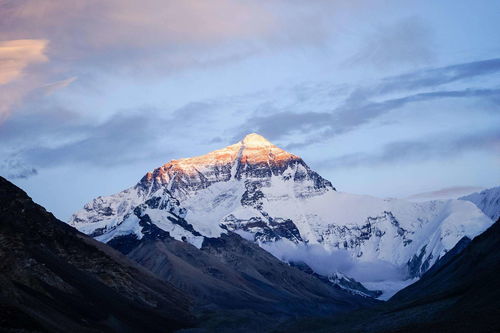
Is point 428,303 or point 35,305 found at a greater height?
point 428,303

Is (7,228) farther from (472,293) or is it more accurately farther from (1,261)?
(472,293)

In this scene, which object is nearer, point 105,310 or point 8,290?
point 8,290

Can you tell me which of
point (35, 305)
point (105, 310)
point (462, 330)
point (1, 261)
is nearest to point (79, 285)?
point (105, 310)

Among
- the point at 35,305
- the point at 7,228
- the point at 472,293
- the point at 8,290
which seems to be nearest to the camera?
the point at 8,290

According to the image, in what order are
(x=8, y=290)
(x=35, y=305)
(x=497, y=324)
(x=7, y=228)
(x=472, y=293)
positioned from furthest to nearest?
1. (x=7, y=228)
2. (x=472, y=293)
3. (x=35, y=305)
4. (x=8, y=290)
5. (x=497, y=324)

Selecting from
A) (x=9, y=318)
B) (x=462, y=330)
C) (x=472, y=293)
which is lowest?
(x=9, y=318)

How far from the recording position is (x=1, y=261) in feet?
528

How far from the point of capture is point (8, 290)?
127 metres

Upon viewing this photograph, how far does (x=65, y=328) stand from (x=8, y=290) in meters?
12.0

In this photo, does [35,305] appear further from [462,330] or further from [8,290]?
[462,330]

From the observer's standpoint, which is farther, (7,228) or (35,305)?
(7,228)

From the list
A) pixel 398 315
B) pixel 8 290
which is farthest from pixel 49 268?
pixel 398 315

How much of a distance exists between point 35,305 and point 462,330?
206ft

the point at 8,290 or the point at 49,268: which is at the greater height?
the point at 49,268
